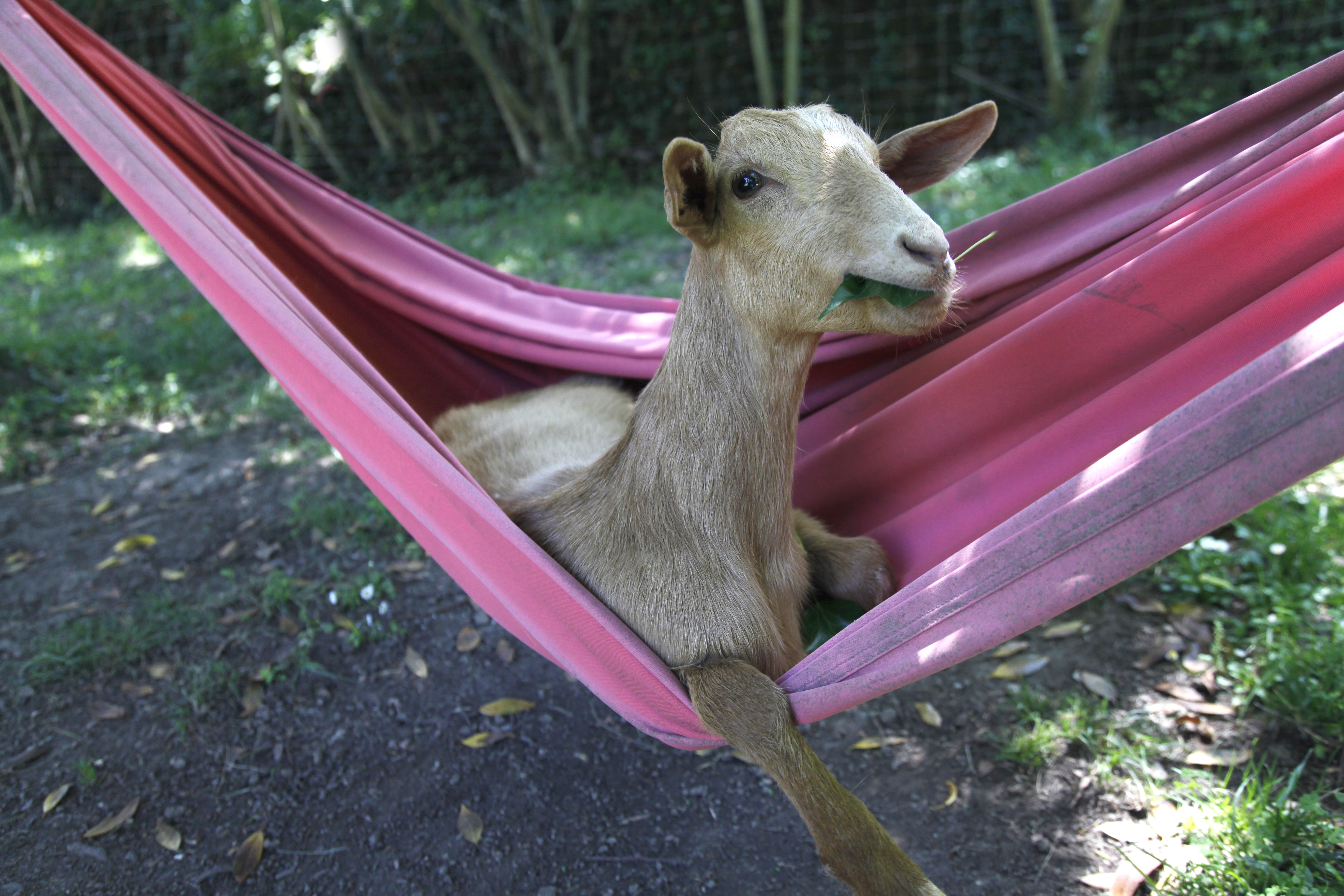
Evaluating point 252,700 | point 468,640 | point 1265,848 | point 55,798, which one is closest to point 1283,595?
point 1265,848

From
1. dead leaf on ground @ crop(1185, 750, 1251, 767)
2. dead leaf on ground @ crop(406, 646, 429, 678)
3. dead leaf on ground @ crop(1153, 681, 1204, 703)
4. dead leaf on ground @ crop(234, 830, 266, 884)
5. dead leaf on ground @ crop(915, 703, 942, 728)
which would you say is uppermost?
dead leaf on ground @ crop(1185, 750, 1251, 767)

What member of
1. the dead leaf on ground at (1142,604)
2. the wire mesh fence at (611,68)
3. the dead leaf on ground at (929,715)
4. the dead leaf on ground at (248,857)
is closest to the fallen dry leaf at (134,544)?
the dead leaf on ground at (248,857)

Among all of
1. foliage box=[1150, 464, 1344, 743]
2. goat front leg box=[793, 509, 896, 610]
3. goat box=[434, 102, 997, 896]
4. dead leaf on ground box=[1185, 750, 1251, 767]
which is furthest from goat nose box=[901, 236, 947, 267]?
dead leaf on ground box=[1185, 750, 1251, 767]

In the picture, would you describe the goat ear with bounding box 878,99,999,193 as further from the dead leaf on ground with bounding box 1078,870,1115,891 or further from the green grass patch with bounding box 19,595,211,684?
the green grass patch with bounding box 19,595,211,684

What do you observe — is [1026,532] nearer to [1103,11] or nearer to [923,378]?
[923,378]

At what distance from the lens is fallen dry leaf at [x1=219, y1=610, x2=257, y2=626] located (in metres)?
2.96

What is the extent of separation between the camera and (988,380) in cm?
211

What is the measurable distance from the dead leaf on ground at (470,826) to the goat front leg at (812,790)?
2.83 feet

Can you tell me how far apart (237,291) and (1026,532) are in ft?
5.68

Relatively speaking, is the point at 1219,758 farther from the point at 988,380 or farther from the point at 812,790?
the point at 812,790

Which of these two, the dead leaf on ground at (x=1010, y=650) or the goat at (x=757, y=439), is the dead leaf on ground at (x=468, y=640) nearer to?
the goat at (x=757, y=439)

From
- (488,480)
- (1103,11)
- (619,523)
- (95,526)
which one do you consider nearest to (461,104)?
(1103,11)

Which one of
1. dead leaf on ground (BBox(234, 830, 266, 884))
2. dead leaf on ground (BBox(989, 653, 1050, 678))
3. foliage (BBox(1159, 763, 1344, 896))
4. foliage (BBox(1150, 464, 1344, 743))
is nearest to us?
foliage (BBox(1159, 763, 1344, 896))

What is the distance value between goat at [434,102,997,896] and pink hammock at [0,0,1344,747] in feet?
0.37
